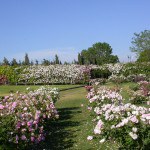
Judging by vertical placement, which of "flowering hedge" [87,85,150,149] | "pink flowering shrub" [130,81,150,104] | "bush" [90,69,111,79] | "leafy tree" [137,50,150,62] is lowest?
"pink flowering shrub" [130,81,150,104]

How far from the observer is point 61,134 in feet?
37.1

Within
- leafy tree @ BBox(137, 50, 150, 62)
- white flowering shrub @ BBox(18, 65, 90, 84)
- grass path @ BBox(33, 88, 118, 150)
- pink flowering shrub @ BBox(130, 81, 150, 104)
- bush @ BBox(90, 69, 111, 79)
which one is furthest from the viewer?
leafy tree @ BBox(137, 50, 150, 62)

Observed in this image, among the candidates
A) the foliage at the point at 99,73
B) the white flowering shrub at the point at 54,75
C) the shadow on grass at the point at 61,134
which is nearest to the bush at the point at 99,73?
the foliage at the point at 99,73

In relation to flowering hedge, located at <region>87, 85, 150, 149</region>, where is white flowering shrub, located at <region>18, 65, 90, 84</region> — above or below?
above

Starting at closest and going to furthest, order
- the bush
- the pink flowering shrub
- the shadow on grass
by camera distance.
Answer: the shadow on grass
the pink flowering shrub
the bush

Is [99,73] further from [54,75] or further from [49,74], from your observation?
[49,74]

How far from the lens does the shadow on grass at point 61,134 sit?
9625 millimetres

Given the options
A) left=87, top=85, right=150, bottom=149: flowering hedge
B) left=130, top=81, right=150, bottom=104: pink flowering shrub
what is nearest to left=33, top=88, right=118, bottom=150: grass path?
left=87, top=85, right=150, bottom=149: flowering hedge

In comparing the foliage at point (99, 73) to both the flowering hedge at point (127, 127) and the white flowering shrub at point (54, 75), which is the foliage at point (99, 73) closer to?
the white flowering shrub at point (54, 75)

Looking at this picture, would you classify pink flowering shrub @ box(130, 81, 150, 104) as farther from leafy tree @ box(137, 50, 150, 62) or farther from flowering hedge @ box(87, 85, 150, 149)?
leafy tree @ box(137, 50, 150, 62)

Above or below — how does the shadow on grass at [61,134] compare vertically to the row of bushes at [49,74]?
below

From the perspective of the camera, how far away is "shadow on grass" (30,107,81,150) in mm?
9625

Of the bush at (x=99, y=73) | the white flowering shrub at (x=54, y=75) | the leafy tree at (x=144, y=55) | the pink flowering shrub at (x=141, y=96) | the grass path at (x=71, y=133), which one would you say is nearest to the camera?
the grass path at (x=71, y=133)

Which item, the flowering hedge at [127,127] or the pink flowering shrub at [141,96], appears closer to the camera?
the flowering hedge at [127,127]
